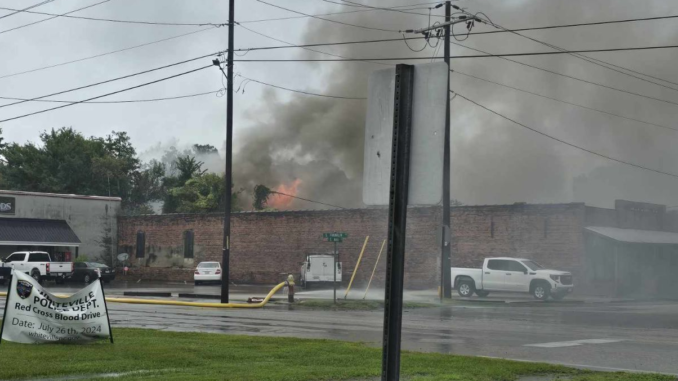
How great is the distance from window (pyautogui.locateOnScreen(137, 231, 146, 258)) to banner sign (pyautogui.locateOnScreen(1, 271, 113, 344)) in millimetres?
42324

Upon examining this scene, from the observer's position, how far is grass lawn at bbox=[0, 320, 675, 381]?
31.9 ft

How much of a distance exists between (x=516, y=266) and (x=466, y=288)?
224 cm

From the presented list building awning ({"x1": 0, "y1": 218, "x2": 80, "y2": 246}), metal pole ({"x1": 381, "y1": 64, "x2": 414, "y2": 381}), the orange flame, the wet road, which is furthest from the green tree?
metal pole ({"x1": 381, "y1": 64, "x2": 414, "y2": 381})

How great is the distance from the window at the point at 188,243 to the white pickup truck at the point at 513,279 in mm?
22296

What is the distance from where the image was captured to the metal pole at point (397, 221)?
14.9ft

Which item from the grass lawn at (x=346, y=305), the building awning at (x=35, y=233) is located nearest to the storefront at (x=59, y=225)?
the building awning at (x=35, y=233)

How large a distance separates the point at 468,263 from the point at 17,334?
29.9 metres

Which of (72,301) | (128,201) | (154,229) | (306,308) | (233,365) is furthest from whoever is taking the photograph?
(128,201)

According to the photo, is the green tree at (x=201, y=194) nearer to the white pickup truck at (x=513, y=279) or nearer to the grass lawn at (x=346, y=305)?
the white pickup truck at (x=513, y=279)

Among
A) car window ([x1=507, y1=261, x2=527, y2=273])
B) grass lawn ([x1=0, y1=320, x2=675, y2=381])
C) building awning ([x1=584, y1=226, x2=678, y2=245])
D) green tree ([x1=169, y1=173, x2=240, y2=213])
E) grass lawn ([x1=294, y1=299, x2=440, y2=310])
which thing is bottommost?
grass lawn ([x1=294, y1=299, x2=440, y2=310])

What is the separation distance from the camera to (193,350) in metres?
12.1

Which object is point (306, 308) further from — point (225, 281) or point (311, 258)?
point (311, 258)

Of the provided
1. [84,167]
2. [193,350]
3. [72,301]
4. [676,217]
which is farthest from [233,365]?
[84,167]

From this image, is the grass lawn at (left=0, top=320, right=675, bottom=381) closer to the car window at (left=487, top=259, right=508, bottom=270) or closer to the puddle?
the puddle
